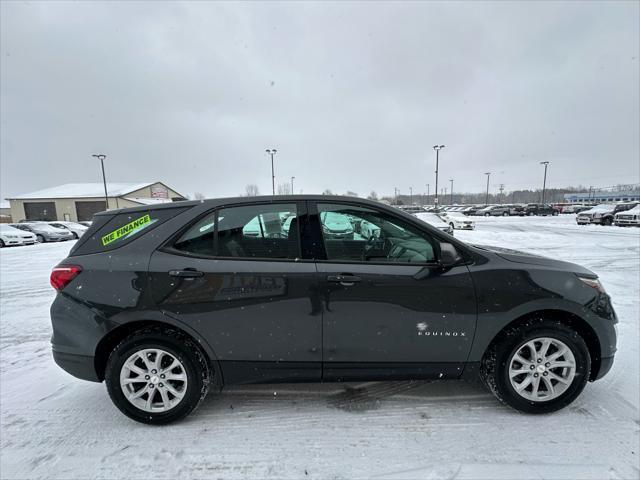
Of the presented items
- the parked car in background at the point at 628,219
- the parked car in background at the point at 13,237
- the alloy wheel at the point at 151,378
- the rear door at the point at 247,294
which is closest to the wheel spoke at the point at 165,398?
the alloy wheel at the point at 151,378

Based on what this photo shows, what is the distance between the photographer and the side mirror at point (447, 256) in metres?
2.47

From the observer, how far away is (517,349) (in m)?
2.58

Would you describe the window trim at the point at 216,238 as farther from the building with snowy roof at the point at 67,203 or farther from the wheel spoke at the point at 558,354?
the building with snowy roof at the point at 67,203

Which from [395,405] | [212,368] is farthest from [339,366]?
[212,368]

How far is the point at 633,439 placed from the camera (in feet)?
7.62

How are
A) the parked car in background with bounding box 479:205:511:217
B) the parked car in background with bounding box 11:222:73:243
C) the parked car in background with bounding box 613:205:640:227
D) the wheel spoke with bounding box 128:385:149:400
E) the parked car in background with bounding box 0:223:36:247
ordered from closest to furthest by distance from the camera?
the wheel spoke with bounding box 128:385:149:400 < the parked car in background with bounding box 0:223:36:247 < the parked car in background with bounding box 11:222:73:243 < the parked car in background with bounding box 613:205:640:227 < the parked car in background with bounding box 479:205:511:217

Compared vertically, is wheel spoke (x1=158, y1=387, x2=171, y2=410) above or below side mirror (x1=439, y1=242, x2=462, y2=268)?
below

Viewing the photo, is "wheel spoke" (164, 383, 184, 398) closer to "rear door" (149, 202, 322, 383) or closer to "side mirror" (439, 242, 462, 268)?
"rear door" (149, 202, 322, 383)

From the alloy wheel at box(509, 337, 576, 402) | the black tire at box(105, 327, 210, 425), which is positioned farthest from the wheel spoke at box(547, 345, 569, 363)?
the black tire at box(105, 327, 210, 425)

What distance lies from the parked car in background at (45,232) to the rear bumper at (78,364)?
22.5 m

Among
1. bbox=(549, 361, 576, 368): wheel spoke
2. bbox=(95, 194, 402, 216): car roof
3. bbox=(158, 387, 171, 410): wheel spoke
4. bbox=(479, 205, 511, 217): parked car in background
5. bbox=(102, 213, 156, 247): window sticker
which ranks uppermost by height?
bbox=(95, 194, 402, 216): car roof

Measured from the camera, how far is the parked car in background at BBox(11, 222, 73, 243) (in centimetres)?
1958

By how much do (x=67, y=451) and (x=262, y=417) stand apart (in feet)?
4.61

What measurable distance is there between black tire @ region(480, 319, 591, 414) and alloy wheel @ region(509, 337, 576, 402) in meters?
0.03
